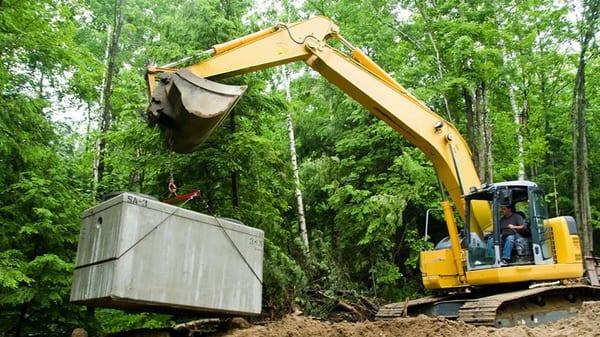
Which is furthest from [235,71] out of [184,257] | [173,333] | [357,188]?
[357,188]

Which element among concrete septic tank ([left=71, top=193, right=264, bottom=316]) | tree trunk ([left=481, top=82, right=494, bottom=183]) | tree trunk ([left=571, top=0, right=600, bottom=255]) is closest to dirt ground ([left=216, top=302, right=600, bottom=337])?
concrete septic tank ([left=71, top=193, right=264, bottom=316])

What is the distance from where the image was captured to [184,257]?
5191mm

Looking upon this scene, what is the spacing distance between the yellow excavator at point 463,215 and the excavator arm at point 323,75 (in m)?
Result: 0.02

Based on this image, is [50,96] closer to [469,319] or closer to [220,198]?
[220,198]

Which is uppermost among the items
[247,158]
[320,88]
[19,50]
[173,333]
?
[320,88]

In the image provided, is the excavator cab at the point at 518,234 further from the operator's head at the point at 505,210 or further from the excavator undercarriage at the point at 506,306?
the excavator undercarriage at the point at 506,306

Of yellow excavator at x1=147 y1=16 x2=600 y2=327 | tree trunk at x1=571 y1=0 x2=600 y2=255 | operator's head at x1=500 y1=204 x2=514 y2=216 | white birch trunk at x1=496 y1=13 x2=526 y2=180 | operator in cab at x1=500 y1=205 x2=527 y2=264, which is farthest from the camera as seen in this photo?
white birch trunk at x1=496 y1=13 x2=526 y2=180

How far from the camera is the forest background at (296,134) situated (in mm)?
8148

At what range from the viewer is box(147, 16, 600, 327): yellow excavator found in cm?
709

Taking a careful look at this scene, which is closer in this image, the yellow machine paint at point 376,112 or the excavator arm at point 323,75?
the excavator arm at point 323,75

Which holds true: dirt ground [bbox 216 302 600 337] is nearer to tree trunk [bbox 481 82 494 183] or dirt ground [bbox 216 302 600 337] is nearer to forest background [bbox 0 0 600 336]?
forest background [bbox 0 0 600 336]

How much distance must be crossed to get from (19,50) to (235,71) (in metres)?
4.38

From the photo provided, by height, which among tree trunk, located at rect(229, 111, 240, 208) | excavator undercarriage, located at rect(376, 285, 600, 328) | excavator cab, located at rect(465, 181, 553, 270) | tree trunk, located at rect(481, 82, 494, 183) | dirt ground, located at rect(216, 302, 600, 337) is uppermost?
tree trunk, located at rect(481, 82, 494, 183)

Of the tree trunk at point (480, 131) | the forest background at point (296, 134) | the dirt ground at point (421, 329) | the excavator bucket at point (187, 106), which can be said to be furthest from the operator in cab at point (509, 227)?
the tree trunk at point (480, 131)
